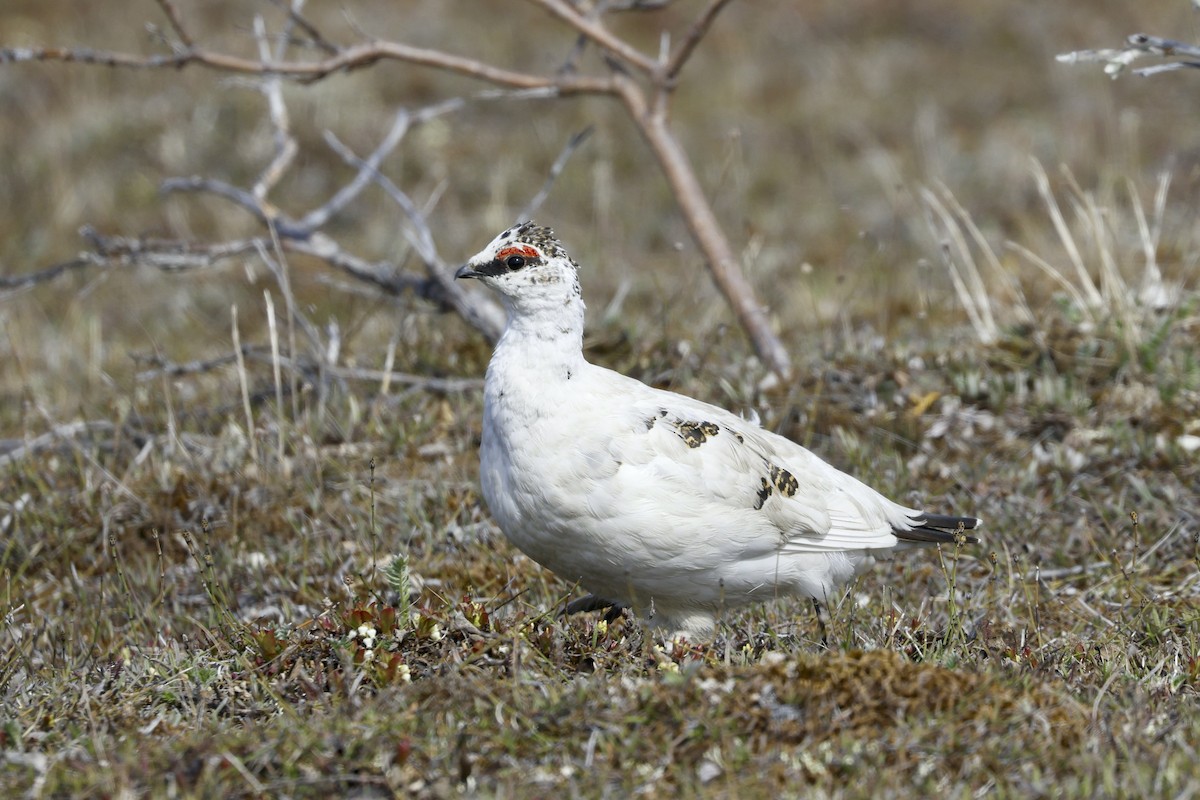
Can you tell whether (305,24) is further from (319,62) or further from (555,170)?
(555,170)

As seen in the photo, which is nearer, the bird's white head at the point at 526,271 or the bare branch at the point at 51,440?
the bird's white head at the point at 526,271

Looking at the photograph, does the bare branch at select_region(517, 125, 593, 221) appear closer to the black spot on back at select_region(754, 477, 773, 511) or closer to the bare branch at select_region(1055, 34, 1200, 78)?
the black spot on back at select_region(754, 477, 773, 511)

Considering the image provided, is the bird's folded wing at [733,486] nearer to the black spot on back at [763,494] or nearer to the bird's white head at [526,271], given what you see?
the black spot on back at [763,494]

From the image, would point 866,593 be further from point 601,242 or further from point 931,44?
point 931,44

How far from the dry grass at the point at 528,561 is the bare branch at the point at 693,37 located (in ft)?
1.46

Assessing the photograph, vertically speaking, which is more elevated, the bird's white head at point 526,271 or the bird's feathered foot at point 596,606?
the bird's white head at point 526,271

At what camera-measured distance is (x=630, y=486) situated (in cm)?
374

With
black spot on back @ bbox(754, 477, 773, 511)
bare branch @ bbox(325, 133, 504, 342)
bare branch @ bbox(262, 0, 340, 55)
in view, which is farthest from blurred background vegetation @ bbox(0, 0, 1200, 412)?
black spot on back @ bbox(754, 477, 773, 511)

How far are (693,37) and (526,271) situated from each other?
229 centimetres

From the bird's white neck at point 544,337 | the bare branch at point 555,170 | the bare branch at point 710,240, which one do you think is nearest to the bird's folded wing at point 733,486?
the bird's white neck at point 544,337

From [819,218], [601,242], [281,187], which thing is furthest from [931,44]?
[281,187]

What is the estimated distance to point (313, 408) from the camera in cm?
602

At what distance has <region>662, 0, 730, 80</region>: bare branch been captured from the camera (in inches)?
221

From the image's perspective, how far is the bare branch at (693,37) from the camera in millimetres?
5625
